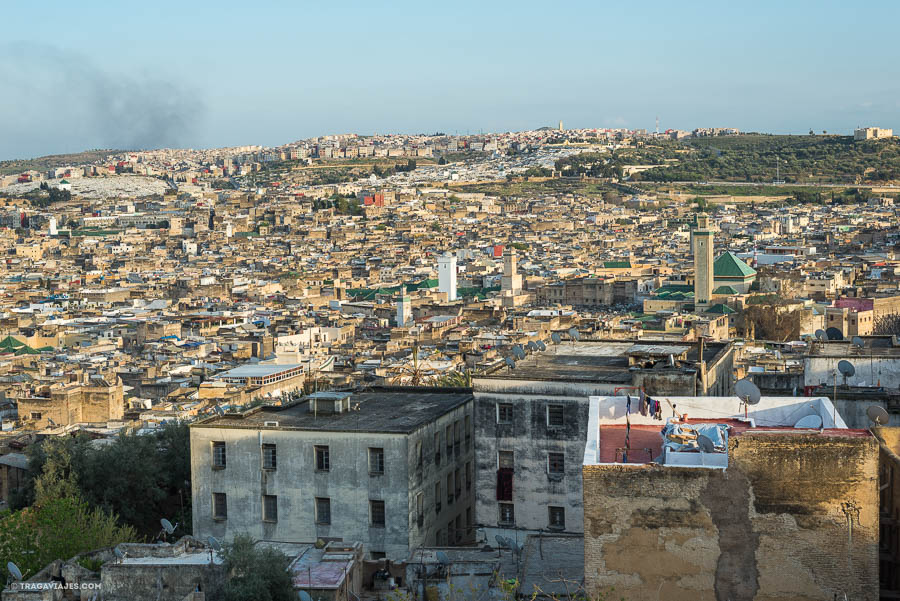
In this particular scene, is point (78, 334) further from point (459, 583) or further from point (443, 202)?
point (443, 202)

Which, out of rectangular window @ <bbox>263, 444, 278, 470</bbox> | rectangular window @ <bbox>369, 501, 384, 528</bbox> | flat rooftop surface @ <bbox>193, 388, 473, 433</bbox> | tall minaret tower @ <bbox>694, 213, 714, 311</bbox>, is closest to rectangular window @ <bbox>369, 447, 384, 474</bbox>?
flat rooftop surface @ <bbox>193, 388, 473, 433</bbox>

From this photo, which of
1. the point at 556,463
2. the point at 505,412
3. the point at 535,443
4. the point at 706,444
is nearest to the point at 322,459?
the point at 505,412

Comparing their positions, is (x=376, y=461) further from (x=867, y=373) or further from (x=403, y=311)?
(x=403, y=311)

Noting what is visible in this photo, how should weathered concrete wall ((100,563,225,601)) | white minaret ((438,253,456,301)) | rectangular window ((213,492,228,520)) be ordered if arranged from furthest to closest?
white minaret ((438,253,456,301)) < rectangular window ((213,492,228,520)) < weathered concrete wall ((100,563,225,601))

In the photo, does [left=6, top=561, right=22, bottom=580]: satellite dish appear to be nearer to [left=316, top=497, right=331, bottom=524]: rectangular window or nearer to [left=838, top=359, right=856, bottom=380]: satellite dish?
[left=316, top=497, right=331, bottom=524]: rectangular window

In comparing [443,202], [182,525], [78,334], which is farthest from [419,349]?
[443,202]
